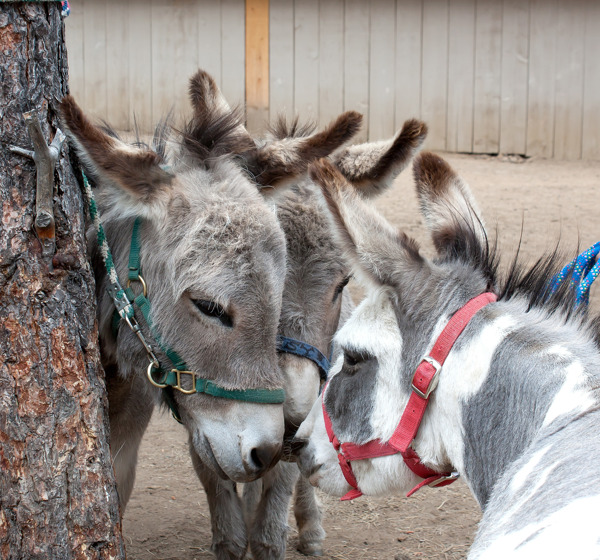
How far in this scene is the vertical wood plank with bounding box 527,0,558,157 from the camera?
1175 cm

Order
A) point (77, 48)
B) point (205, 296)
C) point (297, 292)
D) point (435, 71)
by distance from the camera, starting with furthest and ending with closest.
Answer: point (77, 48) < point (435, 71) < point (297, 292) < point (205, 296)

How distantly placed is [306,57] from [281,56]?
0.38 m

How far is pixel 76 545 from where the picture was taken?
227cm

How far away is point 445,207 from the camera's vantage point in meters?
2.48

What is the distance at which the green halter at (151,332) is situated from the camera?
103 inches

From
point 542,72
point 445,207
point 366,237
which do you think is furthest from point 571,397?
point 542,72

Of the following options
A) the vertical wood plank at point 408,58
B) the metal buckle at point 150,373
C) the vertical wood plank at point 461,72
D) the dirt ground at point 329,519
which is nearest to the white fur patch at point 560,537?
the metal buckle at point 150,373

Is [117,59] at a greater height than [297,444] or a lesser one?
greater

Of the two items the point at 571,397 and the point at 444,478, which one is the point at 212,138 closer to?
the point at 444,478

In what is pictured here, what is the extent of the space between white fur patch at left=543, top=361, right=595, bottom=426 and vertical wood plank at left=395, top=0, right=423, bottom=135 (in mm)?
10342

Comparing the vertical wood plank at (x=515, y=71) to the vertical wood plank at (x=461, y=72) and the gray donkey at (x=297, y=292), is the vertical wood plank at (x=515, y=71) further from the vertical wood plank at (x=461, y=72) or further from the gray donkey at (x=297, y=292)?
the gray donkey at (x=297, y=292)

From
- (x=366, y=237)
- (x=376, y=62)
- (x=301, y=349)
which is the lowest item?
(x=301, y=349)

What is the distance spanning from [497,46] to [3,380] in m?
11.0

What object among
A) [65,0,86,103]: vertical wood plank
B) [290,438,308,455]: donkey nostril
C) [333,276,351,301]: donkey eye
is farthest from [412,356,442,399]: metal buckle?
[65,0,86,103]: vertical wood plank
